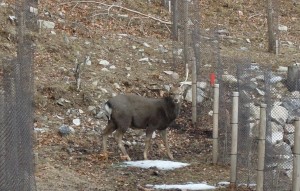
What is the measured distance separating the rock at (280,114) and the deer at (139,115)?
229 cm

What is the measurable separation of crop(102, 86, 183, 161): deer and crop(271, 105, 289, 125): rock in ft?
7.51

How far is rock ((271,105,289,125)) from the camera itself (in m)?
12.7

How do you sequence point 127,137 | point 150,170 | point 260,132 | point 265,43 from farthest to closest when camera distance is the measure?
point 265,43 < point 127,137 < point 150,170 < point 260,132

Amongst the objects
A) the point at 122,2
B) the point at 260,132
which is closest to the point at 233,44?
the point at 122,2

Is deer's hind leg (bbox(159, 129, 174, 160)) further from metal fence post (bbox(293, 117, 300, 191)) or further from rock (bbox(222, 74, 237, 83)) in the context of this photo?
metal fence post (bbox(293, 117, 300, 191))

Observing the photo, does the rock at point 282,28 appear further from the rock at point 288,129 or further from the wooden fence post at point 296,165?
the wooden fence post at point 296,165

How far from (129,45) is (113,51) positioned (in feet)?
2.70

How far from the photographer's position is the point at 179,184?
12820 mm

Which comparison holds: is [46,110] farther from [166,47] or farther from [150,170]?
[166,47]

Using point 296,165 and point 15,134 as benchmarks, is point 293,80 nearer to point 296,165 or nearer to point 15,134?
point 296,165

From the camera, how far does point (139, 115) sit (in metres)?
15.4

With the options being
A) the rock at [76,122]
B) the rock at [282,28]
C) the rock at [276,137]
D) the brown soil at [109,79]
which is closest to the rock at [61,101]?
the brown soil at [109,79]

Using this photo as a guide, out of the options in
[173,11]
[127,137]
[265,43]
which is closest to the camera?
[127,137]

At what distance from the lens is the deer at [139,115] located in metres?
15.1
